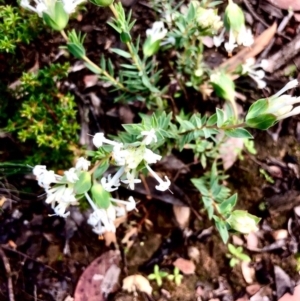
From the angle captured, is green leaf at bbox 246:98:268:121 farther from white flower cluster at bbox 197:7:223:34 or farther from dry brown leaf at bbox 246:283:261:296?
dry brown leaf at bbox 246:283:261:296

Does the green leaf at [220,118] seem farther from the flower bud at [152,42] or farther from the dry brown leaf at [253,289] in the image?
the dry brown leaf at [253,289]

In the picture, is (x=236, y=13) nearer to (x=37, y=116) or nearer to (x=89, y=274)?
(x=37, y=116)

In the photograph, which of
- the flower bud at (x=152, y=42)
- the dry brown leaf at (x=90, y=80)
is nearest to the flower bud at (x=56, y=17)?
the flower bud at (x=152, y=42)

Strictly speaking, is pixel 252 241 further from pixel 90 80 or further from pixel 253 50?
pixel 90 80

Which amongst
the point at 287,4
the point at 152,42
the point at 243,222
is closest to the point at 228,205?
the point at 243,222

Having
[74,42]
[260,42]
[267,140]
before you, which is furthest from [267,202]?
[74,42]
